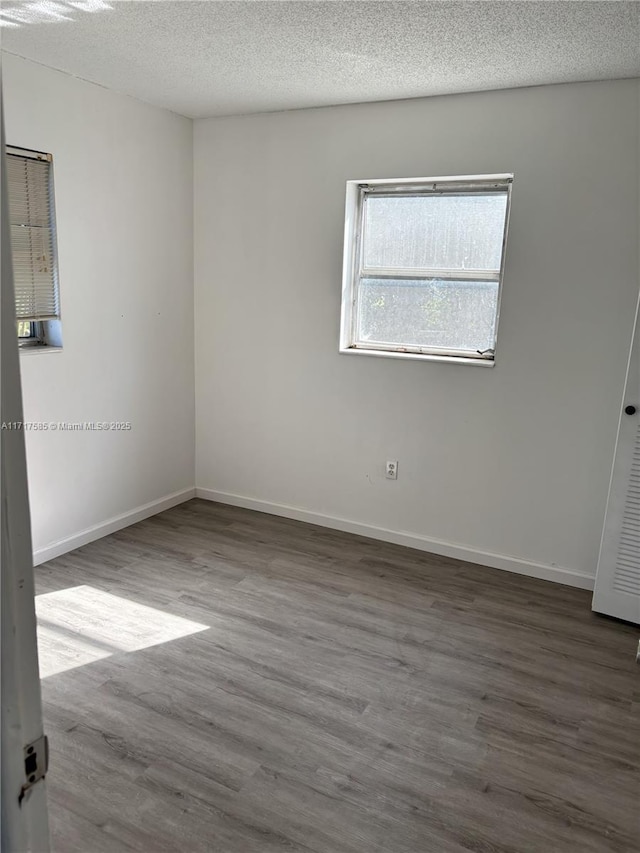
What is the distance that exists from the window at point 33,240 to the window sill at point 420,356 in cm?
168

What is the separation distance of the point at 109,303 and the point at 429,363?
6.22 feet

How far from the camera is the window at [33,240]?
9.87 feet

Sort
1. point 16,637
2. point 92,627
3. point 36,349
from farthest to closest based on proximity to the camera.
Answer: point 36,349, point 92,627, point 16,637

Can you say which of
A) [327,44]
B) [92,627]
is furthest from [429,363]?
[92,627]

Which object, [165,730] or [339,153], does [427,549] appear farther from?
[339,153]

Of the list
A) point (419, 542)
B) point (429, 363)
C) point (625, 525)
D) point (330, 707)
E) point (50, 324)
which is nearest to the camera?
point (330, 707)

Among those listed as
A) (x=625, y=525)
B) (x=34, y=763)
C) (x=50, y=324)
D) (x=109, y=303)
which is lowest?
(x=625, y=525)

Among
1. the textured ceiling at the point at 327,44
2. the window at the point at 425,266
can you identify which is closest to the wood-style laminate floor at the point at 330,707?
the window at the point at 425,266

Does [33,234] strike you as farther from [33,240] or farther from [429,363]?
[429,363]

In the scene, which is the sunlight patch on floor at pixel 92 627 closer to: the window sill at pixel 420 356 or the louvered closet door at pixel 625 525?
the window sill at pixel 420 356

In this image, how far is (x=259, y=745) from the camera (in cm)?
213

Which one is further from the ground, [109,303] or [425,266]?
[425,266]

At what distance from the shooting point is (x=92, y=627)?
2801mm

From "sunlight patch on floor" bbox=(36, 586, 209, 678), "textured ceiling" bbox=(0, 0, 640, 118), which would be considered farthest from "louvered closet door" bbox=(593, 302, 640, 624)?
"sunlight patch on floor" bbox=(36, 586, 209, 678)
